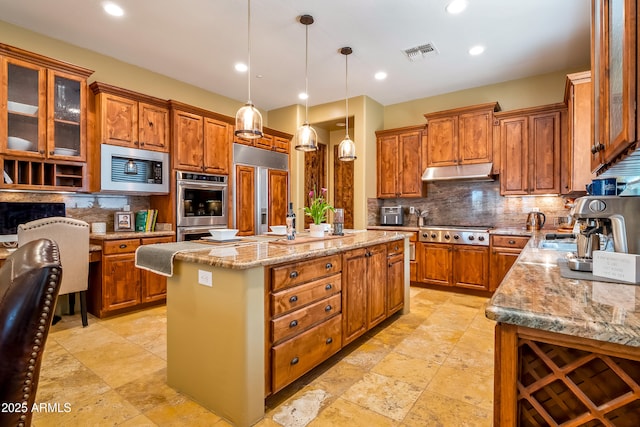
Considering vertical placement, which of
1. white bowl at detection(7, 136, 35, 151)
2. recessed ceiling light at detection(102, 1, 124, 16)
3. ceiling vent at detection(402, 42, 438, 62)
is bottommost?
white bowl at detection(7, 136, 35, 151)

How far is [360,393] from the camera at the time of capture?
80.8 inches

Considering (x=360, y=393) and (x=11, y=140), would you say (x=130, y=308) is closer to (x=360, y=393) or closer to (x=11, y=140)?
(x=11, y=140)

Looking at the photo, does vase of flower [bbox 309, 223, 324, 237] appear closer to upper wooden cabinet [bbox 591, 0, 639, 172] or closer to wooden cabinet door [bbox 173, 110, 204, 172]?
upper wooden cabinet [bbox 591, 0, 639, 172]

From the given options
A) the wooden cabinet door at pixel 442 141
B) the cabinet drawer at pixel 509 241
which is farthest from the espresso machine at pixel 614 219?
the wooden cabinet door at pixel 442 141

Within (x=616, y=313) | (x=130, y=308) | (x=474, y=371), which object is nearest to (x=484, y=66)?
(x=474, y=371)

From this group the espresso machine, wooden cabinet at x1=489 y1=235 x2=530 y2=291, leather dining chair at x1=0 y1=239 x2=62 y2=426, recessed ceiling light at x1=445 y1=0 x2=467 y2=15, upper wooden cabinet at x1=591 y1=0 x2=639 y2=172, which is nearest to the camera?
leather dining chair at x1=0 y1=239 x2=62 y2=426

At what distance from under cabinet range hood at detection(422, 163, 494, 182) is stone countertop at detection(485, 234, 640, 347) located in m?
3.52

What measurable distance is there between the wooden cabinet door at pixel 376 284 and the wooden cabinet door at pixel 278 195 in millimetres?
2647

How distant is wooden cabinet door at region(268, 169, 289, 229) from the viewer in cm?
526

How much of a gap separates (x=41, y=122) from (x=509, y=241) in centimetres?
548

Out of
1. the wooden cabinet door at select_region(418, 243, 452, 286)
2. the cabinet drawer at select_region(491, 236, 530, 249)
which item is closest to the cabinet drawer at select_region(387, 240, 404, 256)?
the wooden cabinet door at select_region(418, 243, 452, 286)

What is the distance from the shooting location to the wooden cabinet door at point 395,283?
10.5ft

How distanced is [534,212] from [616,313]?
164 inches

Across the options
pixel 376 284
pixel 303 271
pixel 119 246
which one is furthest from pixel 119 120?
pixel 376 284
